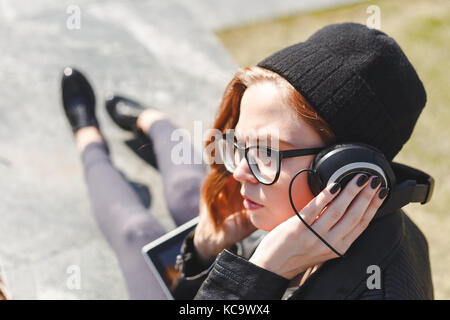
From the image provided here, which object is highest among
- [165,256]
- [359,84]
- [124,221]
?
[359,84]

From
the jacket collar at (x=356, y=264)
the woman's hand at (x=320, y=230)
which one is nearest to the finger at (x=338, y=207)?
the woman's hand at (x=320, y=230)

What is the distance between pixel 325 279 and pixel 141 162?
1999mm

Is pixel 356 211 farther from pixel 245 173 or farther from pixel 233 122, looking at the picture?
pixel 233 122

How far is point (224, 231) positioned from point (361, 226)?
0.81 m

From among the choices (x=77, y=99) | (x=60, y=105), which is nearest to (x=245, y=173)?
(x=77, y=99)

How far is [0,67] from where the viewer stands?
12.2ft

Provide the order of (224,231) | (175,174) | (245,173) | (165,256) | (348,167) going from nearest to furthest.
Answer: (348,167) < (245,173) < (224,231) < (165,256) < (175,174)

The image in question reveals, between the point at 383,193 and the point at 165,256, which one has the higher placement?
the point at 383,193

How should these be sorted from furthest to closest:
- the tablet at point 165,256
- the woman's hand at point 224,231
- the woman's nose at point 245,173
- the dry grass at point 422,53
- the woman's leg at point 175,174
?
the dry grass at point 422,53 → the woman's leg at point 175,174 → the tablet at point 165,256 → the woman's hand at point 224,231 → the woman's nose at point 245,173

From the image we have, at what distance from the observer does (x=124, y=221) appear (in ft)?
8.25

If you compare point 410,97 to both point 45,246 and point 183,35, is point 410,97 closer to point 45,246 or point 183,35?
point 45,246

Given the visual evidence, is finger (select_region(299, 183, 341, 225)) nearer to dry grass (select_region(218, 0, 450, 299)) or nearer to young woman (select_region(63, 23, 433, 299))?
young woman (select_region(63, 23, 433, 299))

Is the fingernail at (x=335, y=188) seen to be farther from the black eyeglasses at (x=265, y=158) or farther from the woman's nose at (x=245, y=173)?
the woman's nose at (x=245, y=173)

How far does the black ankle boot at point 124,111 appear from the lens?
324cm
